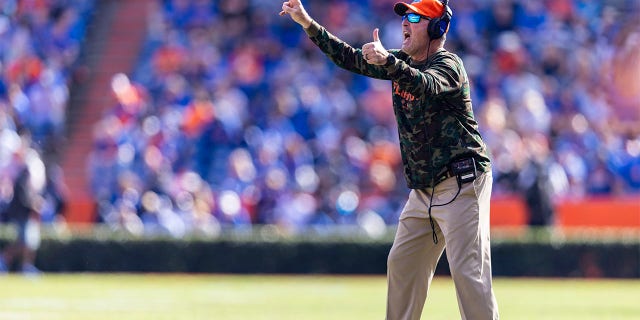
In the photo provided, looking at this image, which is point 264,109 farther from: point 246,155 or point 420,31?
point 420,31

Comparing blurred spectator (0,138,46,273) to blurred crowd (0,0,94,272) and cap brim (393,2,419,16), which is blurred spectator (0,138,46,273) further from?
cap brim (393,2,419,16)

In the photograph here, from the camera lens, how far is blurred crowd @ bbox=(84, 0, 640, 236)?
824 inches

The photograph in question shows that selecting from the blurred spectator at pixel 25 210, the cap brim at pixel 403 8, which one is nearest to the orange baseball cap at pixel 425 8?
the cap brim at pixel 403 8

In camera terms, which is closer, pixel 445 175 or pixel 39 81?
pixel 445 175

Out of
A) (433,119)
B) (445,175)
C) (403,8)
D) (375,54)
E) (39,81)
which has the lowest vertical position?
(39,81)

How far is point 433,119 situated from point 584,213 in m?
13.4

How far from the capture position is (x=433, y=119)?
7766 mm

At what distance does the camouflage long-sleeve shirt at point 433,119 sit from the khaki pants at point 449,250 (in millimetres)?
128

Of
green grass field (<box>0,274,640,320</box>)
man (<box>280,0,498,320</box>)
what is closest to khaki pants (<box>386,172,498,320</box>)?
man (<box>280,0,498,320</box>)

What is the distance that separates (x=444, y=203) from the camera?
7.83 metres

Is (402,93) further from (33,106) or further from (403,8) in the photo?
(33,106)

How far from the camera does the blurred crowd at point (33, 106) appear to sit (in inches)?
766

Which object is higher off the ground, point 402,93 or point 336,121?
point 402,93

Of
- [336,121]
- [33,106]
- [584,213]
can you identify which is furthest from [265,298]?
[33,106]
